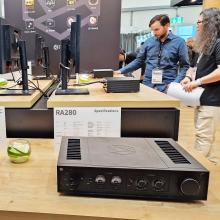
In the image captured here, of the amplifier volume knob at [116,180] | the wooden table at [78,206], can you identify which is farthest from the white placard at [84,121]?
the amplifier volume knob at [116,180]

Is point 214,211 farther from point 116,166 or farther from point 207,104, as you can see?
point 207,104

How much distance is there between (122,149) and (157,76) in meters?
1.99

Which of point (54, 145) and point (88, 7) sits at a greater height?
point (88, 7)

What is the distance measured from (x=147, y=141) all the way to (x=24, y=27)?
9.75 feet

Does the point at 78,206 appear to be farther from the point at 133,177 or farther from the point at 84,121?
the point at 84,121

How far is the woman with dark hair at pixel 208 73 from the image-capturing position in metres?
1.93

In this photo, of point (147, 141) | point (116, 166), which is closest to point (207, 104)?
point (147, 141)

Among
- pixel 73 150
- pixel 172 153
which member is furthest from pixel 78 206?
pixel 172 153

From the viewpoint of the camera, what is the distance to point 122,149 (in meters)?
0.85

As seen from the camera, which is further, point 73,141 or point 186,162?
point 73,141

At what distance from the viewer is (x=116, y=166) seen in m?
0.69

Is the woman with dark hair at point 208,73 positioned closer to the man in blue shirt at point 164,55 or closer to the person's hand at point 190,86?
the person's hand at point 190,86

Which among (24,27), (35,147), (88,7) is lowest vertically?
(35,147)

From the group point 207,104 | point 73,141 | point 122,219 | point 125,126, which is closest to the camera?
point 122,219
